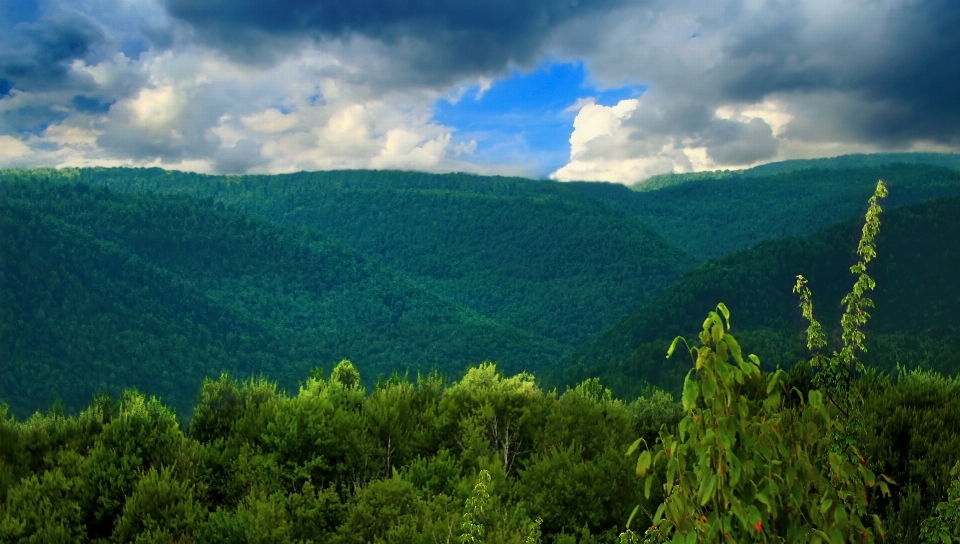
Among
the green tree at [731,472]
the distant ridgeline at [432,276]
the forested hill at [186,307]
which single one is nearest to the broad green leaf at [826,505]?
the green tree at [731,472]

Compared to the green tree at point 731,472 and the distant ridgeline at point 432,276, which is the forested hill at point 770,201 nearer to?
the distant ridgeline at point 432,276

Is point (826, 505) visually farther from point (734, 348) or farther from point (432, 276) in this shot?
point (432, 276)

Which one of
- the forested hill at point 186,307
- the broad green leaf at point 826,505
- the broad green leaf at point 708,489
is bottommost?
the forested hill at point 186,307

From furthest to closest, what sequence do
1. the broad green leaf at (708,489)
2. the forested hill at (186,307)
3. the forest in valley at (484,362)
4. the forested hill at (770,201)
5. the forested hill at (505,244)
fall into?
the forested hill at (505,244) < the forested hill at (770,201) < the forested hill at (186,307) < the forest in valley at (484,362) < the broad green leaf at (708,489)

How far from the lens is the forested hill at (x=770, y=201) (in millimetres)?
135750

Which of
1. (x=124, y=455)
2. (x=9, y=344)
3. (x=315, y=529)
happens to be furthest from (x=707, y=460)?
(x=9, y=344)

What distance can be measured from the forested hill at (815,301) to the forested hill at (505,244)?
37602 millimetres

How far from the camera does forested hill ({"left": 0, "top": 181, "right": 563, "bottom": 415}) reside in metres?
99.9

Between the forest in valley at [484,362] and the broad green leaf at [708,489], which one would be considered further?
the forest in valley at [484,362]

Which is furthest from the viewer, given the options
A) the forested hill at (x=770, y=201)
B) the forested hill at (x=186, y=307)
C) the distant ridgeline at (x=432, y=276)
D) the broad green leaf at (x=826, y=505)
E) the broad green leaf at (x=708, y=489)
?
the forested hill at (x=770, y=201)

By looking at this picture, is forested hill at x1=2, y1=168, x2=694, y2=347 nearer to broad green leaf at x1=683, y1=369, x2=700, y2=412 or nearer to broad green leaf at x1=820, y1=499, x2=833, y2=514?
broad green leaf at x1=820, y1=499, x2=833, y2=514

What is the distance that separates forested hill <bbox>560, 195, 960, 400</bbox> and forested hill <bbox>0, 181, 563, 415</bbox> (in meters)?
30.6

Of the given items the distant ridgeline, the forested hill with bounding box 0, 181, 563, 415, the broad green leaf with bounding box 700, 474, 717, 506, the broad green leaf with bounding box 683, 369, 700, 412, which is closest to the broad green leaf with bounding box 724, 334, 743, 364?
the broad green leaf with bounding box 683, 369, 700, 412

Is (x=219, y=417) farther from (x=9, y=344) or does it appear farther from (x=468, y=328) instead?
(x=468, y=328)
